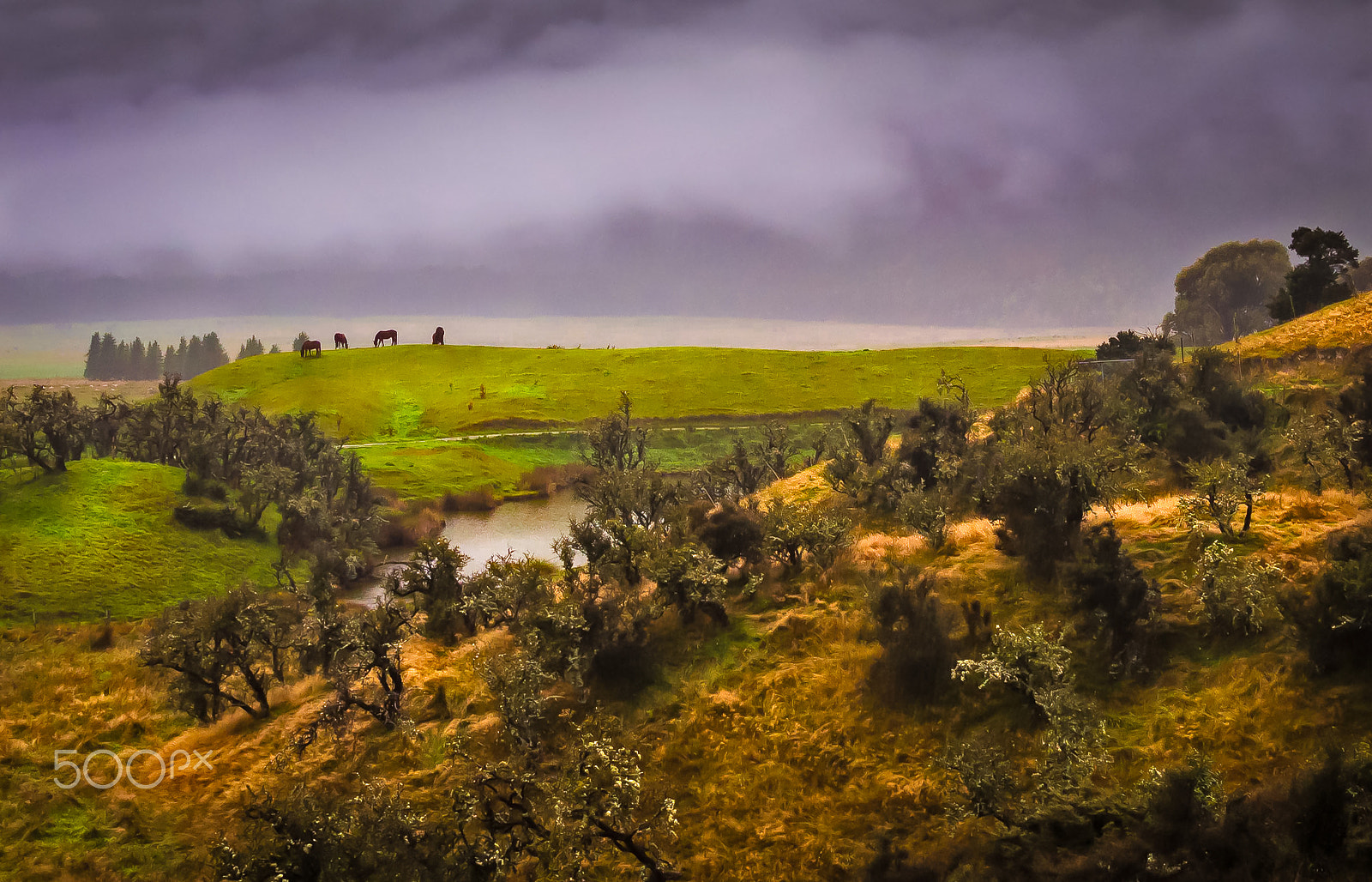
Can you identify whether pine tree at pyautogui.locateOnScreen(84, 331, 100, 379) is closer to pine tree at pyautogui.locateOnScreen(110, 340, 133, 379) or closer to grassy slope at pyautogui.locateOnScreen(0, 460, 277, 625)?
pine tree at pyautogui.locateOnScreen(110, 340, 133, 379)

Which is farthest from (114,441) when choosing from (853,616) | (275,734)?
(853,616)

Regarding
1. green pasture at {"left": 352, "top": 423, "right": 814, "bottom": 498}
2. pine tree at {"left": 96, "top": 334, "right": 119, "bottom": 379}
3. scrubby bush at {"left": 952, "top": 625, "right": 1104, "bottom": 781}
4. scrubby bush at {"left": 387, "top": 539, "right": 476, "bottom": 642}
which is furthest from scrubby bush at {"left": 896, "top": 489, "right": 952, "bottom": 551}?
pine tree at {"left": 96, "top": 334, "right": 119, "bottom": 379}

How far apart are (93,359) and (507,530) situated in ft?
55.2

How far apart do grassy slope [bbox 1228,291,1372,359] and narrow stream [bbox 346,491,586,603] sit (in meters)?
21.9

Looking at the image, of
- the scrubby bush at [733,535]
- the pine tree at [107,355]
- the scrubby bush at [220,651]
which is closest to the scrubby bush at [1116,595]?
the scrubby bush at [733,535]

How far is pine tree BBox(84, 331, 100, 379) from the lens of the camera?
2656 cm

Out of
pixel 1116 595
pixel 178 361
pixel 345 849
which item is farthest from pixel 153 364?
pixel 1116 595

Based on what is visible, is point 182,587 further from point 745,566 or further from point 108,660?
point 745,566

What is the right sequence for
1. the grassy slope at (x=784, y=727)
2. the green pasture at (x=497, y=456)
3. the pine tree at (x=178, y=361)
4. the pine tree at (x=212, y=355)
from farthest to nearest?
the pine tree at (x=212, y=355)
the pine tree at (x=178, y=361)
the green pasture at (x=497, y=456)
the grassy slope at (x=784, y=727)

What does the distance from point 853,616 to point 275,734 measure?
944cm

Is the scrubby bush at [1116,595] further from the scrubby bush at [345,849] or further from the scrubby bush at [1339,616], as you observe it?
the scrubby bush at [345,849]

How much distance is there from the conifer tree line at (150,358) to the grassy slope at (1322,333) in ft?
121

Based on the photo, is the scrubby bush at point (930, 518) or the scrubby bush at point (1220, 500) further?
the scrubby bush at point (930, 518)

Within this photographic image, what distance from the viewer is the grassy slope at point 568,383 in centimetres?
2812
